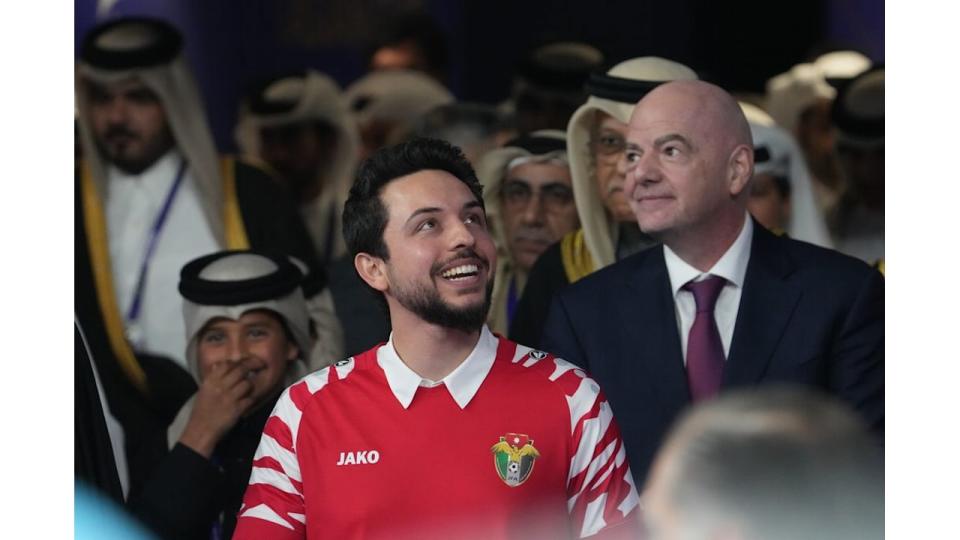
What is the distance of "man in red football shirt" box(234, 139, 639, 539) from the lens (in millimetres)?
3074

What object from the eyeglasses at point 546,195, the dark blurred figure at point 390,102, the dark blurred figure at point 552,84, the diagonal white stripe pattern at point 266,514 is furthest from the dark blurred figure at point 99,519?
the dark blurred figure at point 390,102

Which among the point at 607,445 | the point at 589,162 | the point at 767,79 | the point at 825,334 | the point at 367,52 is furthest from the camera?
the point at 367,52

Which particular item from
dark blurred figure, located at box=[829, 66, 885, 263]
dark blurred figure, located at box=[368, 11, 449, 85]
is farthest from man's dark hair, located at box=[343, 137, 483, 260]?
dark blurred figure, located at box=[368, 11, 449, 85]

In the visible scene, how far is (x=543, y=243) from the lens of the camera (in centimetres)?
458

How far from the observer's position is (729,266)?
381 cm

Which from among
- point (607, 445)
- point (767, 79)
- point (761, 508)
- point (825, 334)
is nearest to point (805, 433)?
point (761, 508)

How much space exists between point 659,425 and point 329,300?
113cm

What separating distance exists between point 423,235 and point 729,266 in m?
0.92

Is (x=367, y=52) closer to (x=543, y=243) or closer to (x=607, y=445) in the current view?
(x=543, y=243)

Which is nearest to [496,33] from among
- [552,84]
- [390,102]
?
[552,84]

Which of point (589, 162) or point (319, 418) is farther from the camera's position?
point (589, 162)

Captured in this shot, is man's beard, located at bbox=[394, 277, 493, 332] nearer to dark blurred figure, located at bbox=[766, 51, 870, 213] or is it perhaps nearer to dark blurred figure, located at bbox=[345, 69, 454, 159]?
dark blurred figure, located at bbox=[766, 51, 870, 213]

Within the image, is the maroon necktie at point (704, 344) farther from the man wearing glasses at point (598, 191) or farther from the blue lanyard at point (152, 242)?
the blue lanyard at point (152, 242)

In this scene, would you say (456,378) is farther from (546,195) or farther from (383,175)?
(546,195)
